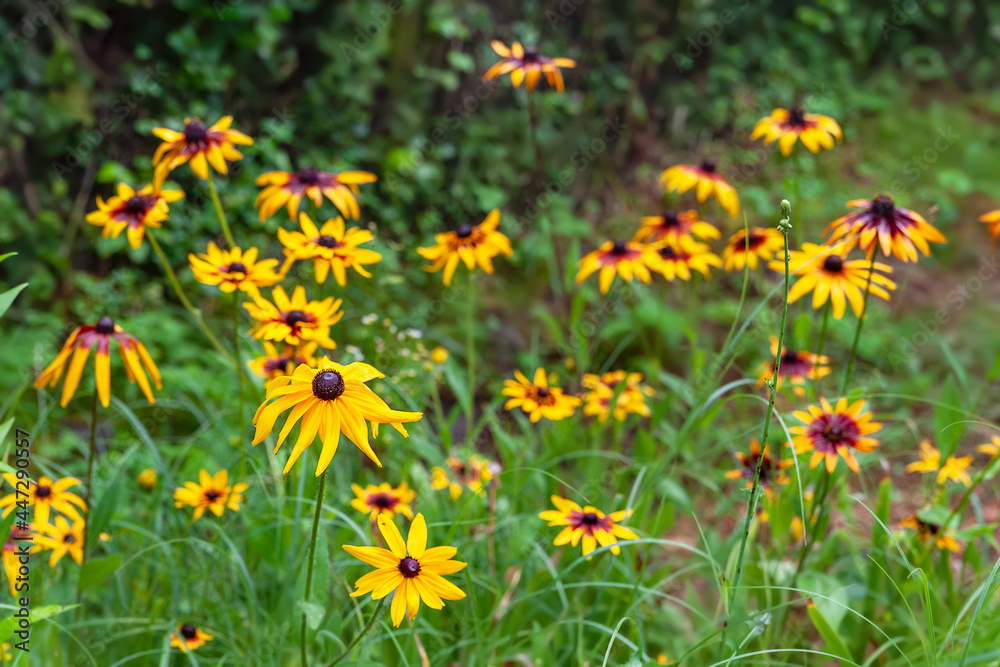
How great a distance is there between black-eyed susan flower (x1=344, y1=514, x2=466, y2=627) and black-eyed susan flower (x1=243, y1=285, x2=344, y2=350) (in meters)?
0.36

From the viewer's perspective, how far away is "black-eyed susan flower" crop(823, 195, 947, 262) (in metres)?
1.32

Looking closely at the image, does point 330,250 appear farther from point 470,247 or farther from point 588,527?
point 588,527

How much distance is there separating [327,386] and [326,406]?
30 mm

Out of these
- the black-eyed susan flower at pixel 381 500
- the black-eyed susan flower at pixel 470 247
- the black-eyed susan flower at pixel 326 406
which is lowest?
the black-eyed susan flower at pixel 381 500

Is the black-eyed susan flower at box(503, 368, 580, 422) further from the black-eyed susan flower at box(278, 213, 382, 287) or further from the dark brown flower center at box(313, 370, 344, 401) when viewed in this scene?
the dark brown flower center at box(313, 370, 344, 401)

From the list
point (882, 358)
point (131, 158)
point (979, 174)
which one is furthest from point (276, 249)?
point (979, 174)

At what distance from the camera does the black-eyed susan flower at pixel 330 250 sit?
1318mm

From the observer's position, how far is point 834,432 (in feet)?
4.47

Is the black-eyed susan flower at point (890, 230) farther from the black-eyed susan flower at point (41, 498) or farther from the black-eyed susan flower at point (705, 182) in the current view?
the black-eyed susan flower at point (41, 498)

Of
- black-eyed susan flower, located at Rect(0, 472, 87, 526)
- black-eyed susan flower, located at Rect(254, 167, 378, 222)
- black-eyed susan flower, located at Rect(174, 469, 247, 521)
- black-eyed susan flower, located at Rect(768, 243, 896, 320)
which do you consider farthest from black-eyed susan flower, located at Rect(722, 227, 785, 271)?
black-eyed susan flower, located at Rect(0, 472, 87, 526)

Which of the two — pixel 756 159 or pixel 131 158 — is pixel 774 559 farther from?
pixel 756 159

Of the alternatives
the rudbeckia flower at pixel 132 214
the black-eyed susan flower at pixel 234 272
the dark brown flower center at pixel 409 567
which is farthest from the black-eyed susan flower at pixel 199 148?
the dark brown flower center at pixel 409 567

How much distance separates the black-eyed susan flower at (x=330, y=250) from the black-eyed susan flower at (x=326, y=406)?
0.38 metres

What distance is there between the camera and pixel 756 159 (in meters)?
3.93
